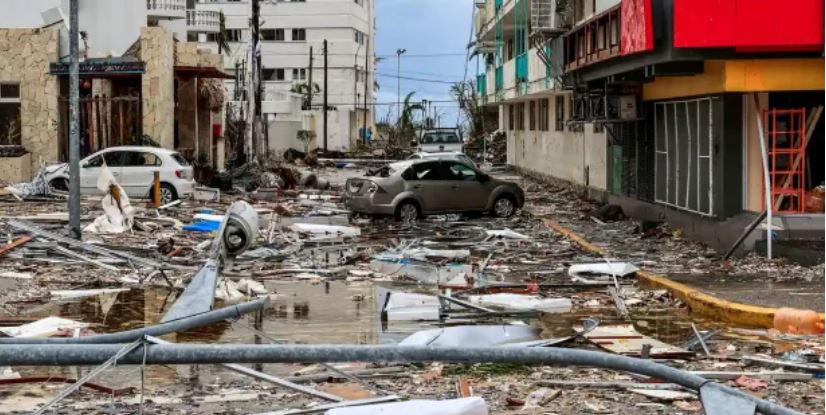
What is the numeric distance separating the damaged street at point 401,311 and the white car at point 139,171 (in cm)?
381

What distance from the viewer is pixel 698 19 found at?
1805 centimetres

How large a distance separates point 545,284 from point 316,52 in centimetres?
8068

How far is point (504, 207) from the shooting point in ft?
93.9

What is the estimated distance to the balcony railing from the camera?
23.1 meters

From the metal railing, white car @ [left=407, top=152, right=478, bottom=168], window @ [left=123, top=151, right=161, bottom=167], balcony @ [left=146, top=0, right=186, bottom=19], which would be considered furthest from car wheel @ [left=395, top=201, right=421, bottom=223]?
the metal railing

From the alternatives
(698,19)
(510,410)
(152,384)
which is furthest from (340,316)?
(698,19)

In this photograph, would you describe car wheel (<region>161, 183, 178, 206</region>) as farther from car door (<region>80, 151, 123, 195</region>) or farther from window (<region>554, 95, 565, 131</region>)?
window (<region>554, 95, 565, 131</region>)

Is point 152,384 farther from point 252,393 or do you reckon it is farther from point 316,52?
point 316,52

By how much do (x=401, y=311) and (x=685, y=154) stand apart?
11362mm

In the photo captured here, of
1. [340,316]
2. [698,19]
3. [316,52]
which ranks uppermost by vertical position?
[316,52]

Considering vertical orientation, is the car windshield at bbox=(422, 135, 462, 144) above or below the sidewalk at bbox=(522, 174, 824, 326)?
above

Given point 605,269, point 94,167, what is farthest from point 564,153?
point 605,269

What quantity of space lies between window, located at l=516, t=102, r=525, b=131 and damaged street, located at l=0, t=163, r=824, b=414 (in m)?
24.5

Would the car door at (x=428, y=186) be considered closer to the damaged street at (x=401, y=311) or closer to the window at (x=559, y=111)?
the damaged street at (x=401, y=311)
